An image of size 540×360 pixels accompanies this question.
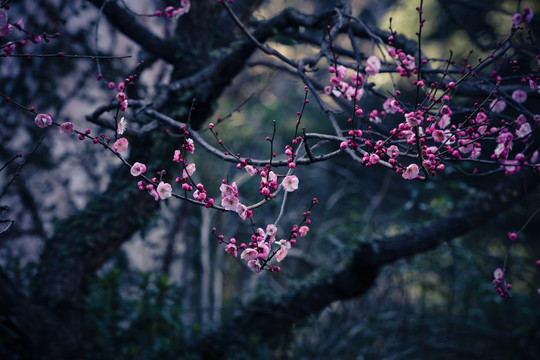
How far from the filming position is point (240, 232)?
6445mm

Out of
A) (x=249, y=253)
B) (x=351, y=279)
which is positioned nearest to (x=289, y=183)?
(x=249, y=253)

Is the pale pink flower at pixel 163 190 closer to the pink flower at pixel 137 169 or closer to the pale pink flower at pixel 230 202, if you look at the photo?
the pink flower at pixel 137 169

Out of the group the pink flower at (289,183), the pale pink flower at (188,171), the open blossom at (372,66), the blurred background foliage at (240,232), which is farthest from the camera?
the blurred background foliage at (240,232)

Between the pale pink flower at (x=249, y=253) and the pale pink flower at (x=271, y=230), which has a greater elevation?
the pale pink flower at (x=271, y=230)

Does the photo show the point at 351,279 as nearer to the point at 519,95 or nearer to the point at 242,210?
the point at 519,95

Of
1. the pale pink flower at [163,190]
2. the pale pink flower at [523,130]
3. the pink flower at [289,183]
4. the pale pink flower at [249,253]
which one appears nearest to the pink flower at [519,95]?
the pale pink flower at [523,130]

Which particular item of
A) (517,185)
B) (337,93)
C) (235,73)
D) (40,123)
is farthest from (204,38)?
(517,185)

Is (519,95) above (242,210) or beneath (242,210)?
above

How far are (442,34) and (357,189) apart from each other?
2.66 m

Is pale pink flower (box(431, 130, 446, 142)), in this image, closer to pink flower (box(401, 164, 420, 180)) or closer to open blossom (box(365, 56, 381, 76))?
pink flower (box(401, 164, 420, 180))

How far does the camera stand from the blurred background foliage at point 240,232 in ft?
9.82

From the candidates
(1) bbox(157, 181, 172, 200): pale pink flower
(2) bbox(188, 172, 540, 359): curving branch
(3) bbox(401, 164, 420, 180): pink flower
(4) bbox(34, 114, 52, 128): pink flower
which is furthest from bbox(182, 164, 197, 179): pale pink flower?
(2) bbox(188, 172, 540, 359): curving branch

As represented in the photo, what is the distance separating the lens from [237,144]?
558 cm

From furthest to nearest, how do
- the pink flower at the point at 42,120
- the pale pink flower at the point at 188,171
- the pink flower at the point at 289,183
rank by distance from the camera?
1. the pink flower at the point at 42,120
2. the pink flower at the point at 289,183
3. the pale pink flower at the point at 188,171
